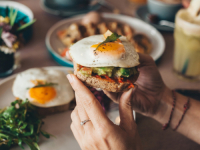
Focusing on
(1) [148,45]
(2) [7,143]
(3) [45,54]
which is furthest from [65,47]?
(2) [7,143]

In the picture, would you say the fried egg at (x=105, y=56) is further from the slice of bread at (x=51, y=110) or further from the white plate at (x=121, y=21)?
the white plate at (x=121, y=21)

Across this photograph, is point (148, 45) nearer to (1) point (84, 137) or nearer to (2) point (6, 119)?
(1) point (84, 137)

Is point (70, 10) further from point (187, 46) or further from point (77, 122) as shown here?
point (77, 122)

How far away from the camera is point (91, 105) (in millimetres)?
1070

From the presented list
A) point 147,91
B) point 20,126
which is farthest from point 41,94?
point 147,91

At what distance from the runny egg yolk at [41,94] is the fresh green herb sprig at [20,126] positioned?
9 centimetres

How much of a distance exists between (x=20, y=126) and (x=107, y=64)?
0.83m

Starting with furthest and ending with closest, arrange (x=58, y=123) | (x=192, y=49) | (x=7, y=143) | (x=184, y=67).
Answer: (x=184, y=67)
(x=192, y=49)
(x=58, y=123)
(x=7, y=143)

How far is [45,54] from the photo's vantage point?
2.32 meters

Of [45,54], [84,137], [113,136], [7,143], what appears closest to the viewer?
[113,136]

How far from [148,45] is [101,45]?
1.33m

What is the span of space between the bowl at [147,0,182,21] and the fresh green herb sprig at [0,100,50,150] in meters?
2.17

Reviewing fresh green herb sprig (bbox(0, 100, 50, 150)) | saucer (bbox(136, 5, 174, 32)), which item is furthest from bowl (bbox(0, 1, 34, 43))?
saucer (bbox(136, 5, 174, 32))

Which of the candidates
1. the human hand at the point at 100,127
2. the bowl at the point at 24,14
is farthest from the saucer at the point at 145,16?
Answer: the human hand at the point at 100,127
